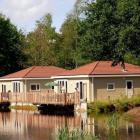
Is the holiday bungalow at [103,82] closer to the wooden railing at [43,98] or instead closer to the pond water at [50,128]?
the wooden railing at [43,98]

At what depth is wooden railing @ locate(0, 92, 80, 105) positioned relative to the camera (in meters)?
53.6

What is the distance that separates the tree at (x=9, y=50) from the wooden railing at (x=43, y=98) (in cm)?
1810

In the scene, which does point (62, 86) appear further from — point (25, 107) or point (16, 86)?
point (16, 86)

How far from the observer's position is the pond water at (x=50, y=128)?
32672 millimetres

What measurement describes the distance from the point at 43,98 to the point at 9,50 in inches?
1148

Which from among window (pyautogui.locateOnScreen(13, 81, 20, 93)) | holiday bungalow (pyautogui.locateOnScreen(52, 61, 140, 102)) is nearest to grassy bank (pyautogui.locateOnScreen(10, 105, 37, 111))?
window (pyautogui.locateOnScreen(13, 81, 20, 93))

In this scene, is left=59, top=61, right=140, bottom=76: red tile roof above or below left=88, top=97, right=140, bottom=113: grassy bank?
above

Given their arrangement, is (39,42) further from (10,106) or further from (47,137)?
(47,137)

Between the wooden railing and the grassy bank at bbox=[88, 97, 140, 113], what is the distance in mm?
2156

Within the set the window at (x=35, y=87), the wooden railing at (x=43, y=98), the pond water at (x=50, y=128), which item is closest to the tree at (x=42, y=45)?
the window at (x=35, y=87)

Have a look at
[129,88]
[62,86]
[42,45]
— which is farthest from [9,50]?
[129,88]

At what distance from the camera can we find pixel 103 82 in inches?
2181

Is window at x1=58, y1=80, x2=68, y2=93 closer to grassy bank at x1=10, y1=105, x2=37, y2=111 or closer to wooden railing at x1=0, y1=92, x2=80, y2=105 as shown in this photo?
wooden railing at x1=0, y1=92, x2=80, y2=105

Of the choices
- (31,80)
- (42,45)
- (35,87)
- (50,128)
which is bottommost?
(50,128)
